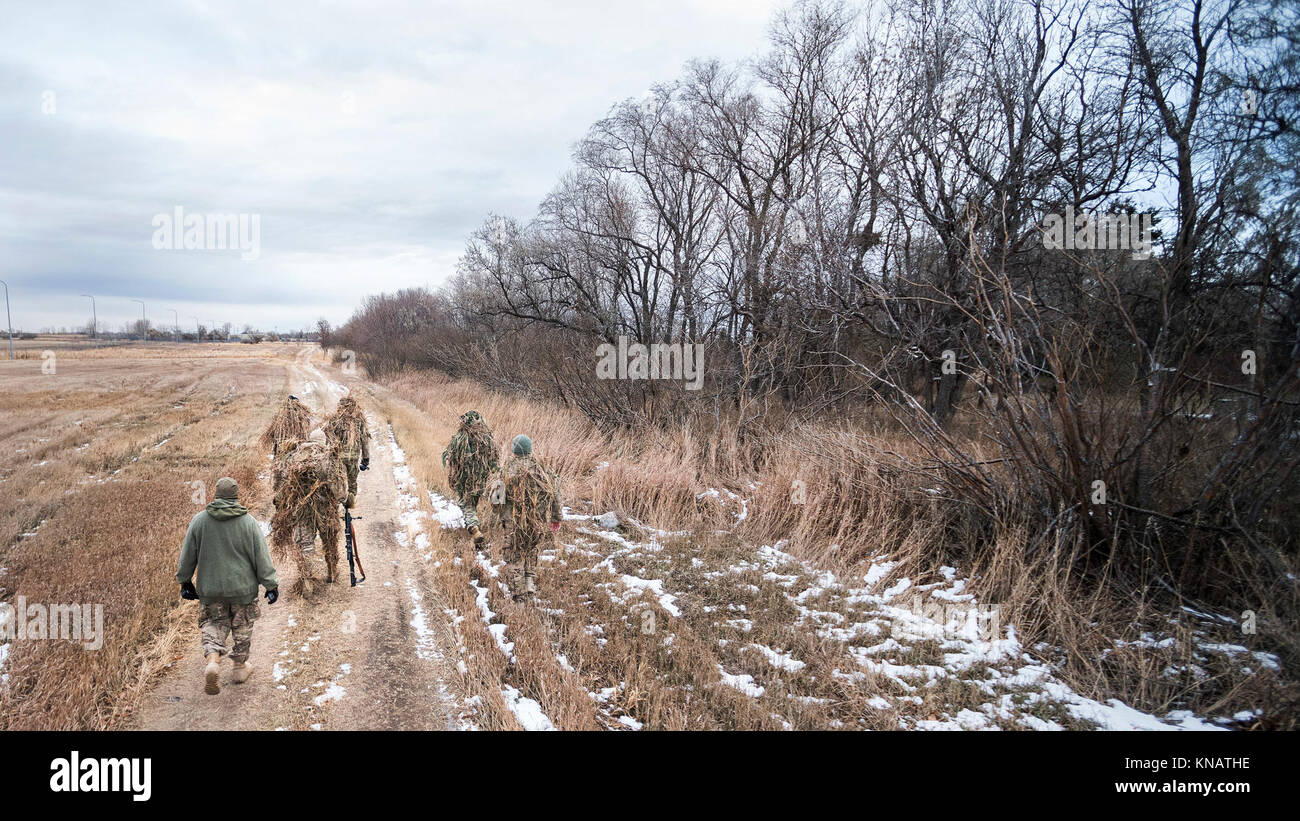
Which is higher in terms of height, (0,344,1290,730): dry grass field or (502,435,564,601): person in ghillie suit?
(502,435,564,601): person in ghillie suit

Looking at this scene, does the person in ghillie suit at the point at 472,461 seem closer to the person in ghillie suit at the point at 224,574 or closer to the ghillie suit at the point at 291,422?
the ghillie suit at the point at 291,422

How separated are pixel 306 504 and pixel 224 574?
1917 millimetres

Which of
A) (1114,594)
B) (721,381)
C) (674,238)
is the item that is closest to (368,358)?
(674,238)

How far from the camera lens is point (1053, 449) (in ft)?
18.7

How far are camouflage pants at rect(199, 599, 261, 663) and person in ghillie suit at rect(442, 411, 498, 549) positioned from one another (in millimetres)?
3370

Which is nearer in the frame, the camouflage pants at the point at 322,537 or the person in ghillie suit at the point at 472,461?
the camouflage pants at the point at 322,537

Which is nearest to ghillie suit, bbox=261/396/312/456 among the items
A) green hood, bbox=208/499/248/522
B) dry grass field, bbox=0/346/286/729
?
dry grass field, bbox=0/346/286/729

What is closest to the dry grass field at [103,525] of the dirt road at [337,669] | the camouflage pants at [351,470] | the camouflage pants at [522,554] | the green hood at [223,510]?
the dirt road at [337,669]

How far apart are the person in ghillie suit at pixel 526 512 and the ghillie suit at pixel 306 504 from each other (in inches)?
83.0

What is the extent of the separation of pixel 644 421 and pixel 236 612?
8934 mm

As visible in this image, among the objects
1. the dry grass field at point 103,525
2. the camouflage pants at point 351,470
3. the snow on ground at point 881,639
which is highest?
the camouflage pants at point 351,470

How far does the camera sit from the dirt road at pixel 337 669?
393cm

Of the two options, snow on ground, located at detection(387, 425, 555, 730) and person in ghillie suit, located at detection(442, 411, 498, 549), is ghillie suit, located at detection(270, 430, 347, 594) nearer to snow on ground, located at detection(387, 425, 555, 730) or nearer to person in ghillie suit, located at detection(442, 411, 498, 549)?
snow on ground, located at detection(387, 425, 555, 730)

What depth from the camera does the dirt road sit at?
12.9 feet
